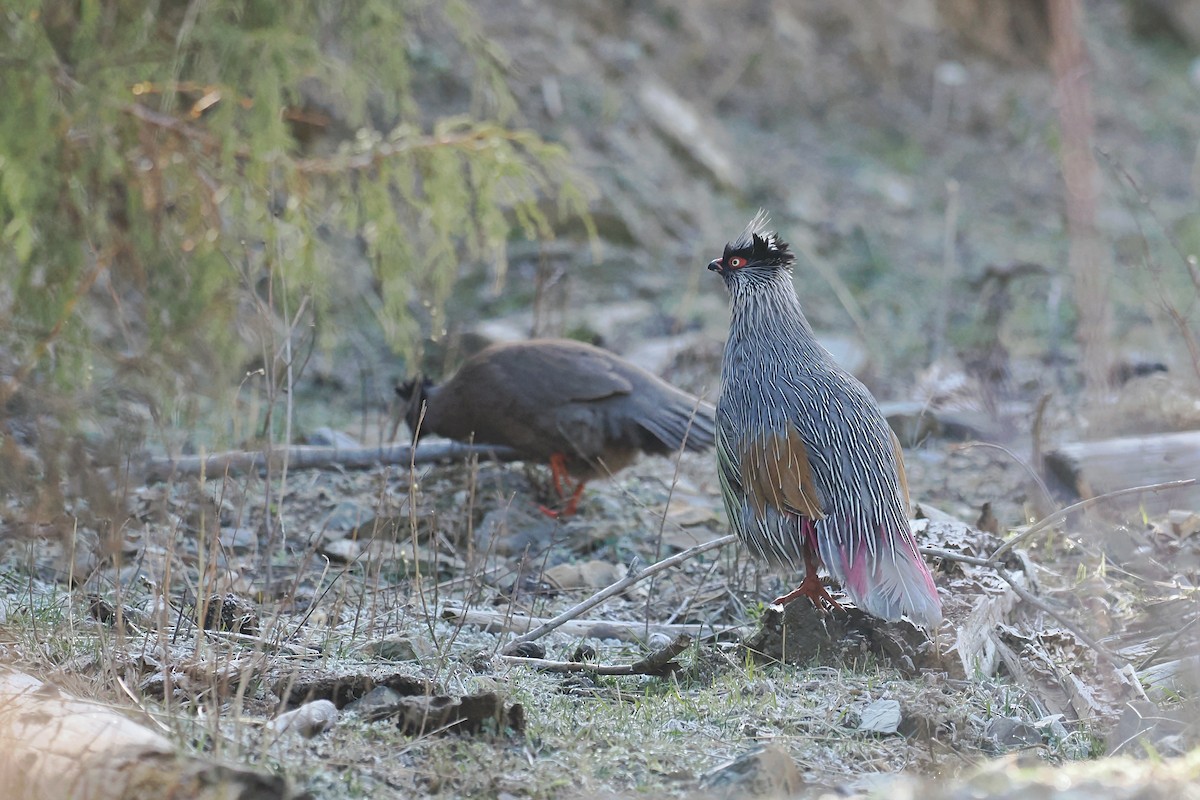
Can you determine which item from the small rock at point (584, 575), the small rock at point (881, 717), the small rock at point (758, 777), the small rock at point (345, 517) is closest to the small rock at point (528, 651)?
the small rock at point (584, 575)

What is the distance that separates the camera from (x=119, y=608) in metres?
3.27

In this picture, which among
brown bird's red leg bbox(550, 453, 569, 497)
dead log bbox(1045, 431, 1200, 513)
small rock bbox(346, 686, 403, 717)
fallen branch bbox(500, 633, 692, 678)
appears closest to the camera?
small rock bbox(346, 686, 403, 717)

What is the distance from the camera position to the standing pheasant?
391 centimetres

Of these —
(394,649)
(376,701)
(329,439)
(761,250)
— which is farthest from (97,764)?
(329,439)

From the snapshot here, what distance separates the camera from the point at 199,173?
20.0 feet

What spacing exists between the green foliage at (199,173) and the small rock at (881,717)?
94.2 inches

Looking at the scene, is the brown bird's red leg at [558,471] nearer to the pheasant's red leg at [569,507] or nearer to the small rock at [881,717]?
the pheasant's red leg at [569,507]

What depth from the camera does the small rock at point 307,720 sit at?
3.13 metres

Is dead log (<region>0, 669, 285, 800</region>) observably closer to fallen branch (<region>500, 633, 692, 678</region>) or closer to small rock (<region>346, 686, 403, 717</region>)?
small rock (<region>346, 686, 403, 717</region>)

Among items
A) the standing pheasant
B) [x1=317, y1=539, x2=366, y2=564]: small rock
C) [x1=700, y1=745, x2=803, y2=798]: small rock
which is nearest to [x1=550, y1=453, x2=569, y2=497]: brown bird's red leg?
[x1=317, y1=539, x2=366, y2=564]: small rock

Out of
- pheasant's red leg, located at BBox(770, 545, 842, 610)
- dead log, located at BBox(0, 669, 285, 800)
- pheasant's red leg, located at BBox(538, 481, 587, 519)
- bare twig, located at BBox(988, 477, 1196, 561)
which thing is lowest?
pheasant's red leg, located at BBox(538, 481, 587, 519)

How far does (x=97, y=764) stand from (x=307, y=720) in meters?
0.64

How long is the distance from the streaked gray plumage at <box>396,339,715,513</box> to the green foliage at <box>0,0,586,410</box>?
Answer: 1.58ft

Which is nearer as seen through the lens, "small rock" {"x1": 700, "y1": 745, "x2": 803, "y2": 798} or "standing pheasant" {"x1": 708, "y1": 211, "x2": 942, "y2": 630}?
"small rock" {"x1": 700, "y1": 745, "x2": 803, "y2": 798}
